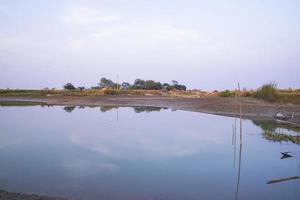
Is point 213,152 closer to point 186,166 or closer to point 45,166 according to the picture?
point 186,166

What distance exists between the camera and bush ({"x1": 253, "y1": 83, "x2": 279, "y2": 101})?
32953mm

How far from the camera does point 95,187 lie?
331 inches

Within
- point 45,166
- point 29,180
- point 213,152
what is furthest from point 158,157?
point 29,180

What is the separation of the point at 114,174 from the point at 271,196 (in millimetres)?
3974

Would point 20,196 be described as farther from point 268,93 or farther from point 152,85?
point 152,85

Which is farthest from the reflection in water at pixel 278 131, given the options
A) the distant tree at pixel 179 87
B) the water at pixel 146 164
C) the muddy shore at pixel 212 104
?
the distant tree at pixel 179 87

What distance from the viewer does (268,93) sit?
33.5 metres

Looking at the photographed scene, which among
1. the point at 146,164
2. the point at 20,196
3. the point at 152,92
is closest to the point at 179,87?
the point at 152,92

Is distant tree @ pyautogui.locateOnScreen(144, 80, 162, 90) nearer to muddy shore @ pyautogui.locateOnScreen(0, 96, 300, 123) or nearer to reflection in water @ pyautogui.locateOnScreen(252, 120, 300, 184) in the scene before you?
muddy shore @ pyautogui.locateOnScreen(0, 96, 300, 123)

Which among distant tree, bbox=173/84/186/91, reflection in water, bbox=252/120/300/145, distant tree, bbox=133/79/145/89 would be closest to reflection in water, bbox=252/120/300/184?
reflection in water, bbox=252/120/300/145

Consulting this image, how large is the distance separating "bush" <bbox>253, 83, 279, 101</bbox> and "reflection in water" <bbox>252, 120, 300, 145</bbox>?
10719 millimetres

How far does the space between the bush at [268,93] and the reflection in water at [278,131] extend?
10.7 meters

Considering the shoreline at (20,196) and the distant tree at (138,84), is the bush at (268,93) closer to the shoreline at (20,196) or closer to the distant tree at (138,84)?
the shoreline at (20,196)

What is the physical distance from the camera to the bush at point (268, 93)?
108 feet
